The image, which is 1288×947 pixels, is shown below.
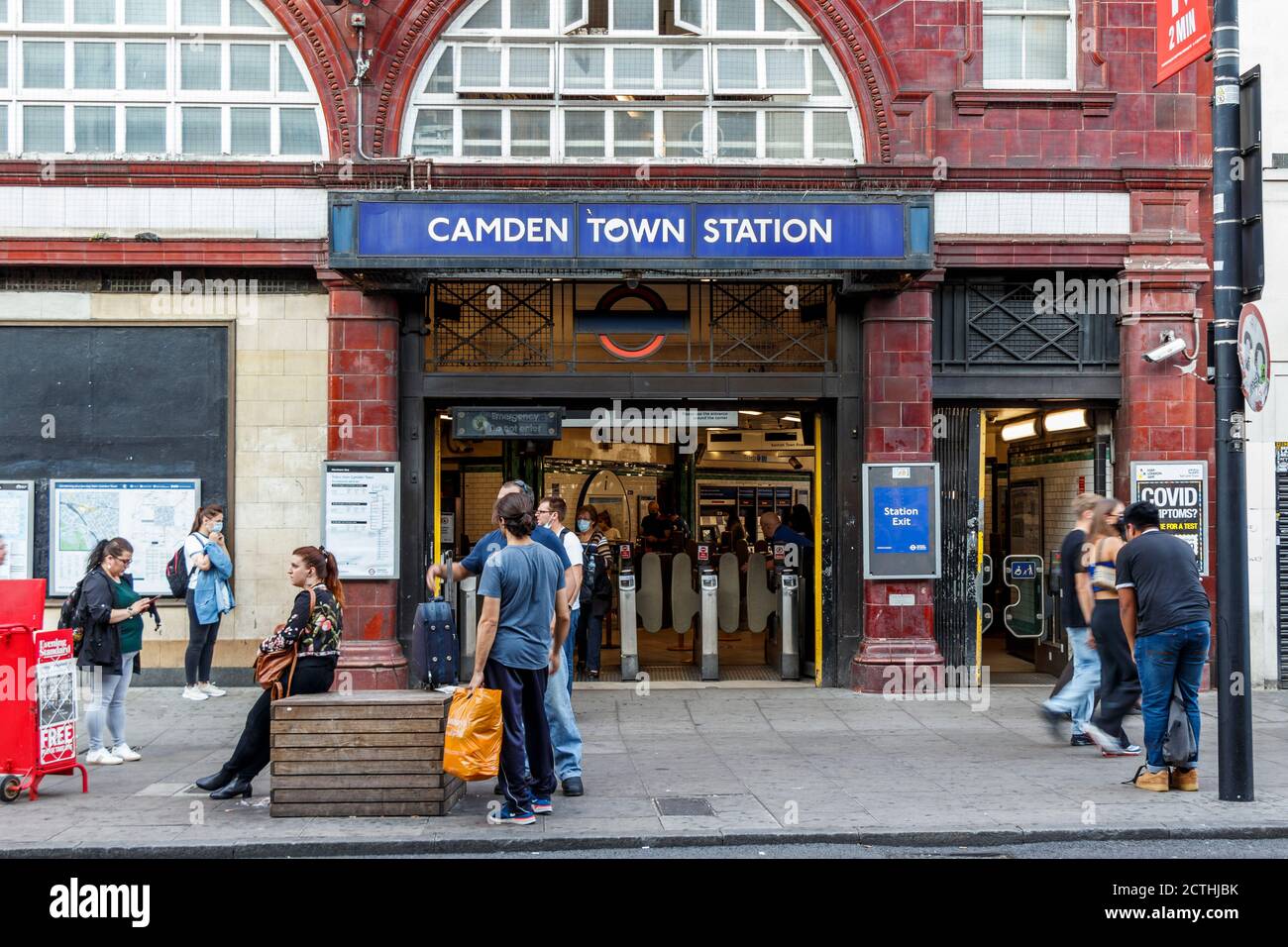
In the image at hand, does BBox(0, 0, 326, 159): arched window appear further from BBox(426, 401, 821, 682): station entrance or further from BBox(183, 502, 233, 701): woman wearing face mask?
BBox(183, 502, 233, 701): woman wearing face mask

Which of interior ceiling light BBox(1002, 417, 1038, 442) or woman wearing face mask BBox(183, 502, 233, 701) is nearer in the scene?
woman wearing face mask BBox(183, 502, 233, 701)

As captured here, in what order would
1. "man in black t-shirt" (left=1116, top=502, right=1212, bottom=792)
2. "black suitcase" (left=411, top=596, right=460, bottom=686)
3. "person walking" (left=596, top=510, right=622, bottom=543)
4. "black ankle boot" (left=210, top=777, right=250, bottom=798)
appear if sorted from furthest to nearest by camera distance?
"person walking" (left=596, top=510, right=622, bottom=543)
"black suitcase" (left=411, top=596, right=460, bottom=686)
"man in black t-shirt" (left=1116, top=502, right=1212, bottom=792)
"black ankle boot" (left=210, top=777, right=250, bottom=798)

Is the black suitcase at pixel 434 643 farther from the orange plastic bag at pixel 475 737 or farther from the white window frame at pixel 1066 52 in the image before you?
the white window frame at pixel 1066 52

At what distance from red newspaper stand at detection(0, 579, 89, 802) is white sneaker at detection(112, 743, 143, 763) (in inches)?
34.6

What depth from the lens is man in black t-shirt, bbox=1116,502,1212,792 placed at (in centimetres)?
795

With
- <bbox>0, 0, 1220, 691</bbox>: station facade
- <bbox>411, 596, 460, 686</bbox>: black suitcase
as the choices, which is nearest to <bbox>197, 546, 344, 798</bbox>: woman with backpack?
<bbox>411, 596, 460, 686</bbox>: black suitcase

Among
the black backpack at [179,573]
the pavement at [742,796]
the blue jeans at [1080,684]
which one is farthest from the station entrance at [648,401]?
the blue jeans at [1080,684]

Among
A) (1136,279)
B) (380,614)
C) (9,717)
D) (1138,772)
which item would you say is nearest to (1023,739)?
(1138,772)

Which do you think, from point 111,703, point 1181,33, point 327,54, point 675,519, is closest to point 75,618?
point 111,703

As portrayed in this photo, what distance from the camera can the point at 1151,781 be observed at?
8.07 m

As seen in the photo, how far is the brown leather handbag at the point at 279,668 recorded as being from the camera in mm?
7590

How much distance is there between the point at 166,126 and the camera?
12211mm
